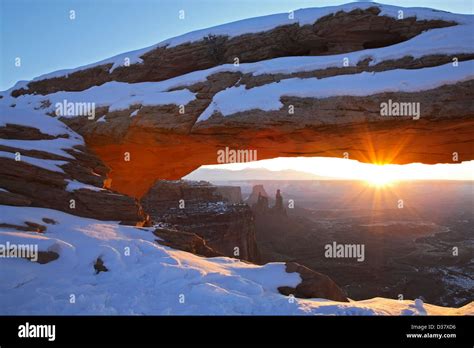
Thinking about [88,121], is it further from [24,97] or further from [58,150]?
[24,97]

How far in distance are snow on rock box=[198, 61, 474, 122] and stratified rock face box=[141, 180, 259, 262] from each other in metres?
20.2

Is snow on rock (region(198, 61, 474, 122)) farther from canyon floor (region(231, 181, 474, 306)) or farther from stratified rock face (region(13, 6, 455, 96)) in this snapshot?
canyon floor (region(231, 181, 474, 306))

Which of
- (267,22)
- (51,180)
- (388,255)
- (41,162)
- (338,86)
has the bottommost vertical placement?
(388,255)

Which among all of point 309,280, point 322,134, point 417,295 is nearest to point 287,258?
point 417,295

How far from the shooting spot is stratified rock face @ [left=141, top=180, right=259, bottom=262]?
3791 cm

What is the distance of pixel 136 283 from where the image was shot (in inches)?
267

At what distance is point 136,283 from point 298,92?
9.65 metres

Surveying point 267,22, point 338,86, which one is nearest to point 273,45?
point 267,22

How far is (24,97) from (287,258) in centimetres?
4346

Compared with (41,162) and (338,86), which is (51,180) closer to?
(41,162)

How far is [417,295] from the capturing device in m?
38.6

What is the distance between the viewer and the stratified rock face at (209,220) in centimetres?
3791

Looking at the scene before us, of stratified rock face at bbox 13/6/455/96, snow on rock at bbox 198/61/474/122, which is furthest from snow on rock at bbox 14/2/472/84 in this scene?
snow on rock at bbox 198/61/474/122
